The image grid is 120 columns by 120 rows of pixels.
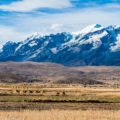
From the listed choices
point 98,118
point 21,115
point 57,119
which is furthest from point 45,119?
point 98,118

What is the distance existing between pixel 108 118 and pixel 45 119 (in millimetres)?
5620

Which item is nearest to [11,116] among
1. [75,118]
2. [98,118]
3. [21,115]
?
[21,115]

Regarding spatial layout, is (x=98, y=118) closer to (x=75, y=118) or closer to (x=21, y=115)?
(x=75, y=118)

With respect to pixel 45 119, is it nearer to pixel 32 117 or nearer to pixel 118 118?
pixel 32 117

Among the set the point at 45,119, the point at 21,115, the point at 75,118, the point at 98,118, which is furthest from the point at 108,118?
the point at 21,115

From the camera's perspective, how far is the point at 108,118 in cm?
2906

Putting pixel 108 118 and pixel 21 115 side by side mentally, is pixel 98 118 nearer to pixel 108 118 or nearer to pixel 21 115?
pixel 108 118

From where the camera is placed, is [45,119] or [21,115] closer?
[45,119]

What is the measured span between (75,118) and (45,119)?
271 cm

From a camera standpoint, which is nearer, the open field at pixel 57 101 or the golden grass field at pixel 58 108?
the golden grass field at pixel 58 108

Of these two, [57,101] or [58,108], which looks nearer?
[58,108]

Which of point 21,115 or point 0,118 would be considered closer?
point 0,118

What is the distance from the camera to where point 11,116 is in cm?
2900

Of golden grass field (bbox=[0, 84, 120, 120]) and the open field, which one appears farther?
the open field
